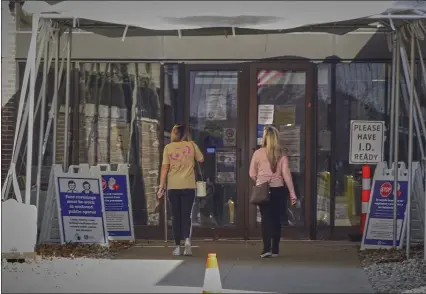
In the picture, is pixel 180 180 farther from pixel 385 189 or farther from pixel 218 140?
pixel 385 189

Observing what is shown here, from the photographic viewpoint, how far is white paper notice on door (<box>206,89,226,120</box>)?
42.2 ft

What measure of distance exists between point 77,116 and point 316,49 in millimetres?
3789

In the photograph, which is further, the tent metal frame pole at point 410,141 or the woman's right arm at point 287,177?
the woman's right arm at point 287,177

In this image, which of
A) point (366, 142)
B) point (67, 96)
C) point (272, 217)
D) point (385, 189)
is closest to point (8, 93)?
point (67, 96)

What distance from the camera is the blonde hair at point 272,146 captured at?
11117mm

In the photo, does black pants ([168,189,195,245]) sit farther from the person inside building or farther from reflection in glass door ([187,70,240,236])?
reflection in glass door ([187,70,240,236])

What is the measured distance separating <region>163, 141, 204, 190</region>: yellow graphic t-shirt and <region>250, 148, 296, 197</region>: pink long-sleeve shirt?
2.55 ft

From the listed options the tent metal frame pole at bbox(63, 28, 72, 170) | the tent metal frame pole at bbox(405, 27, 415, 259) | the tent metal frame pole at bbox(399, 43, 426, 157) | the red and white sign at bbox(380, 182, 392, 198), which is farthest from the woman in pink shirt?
the tent metal frame pole at bbox(63, 28, 72, 170)

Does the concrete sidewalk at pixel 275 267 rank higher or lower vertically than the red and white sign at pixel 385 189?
lower

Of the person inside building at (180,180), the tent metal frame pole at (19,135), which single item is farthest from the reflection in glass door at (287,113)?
the tent metal frame pole at (19,135)

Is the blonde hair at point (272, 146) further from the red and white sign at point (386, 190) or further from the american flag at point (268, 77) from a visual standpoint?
the american flag at point (268, 77)

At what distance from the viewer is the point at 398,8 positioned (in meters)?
9.81

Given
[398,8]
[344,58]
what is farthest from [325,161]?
[398,8]

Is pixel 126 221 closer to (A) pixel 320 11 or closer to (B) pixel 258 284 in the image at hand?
(B) pixel 258 284
